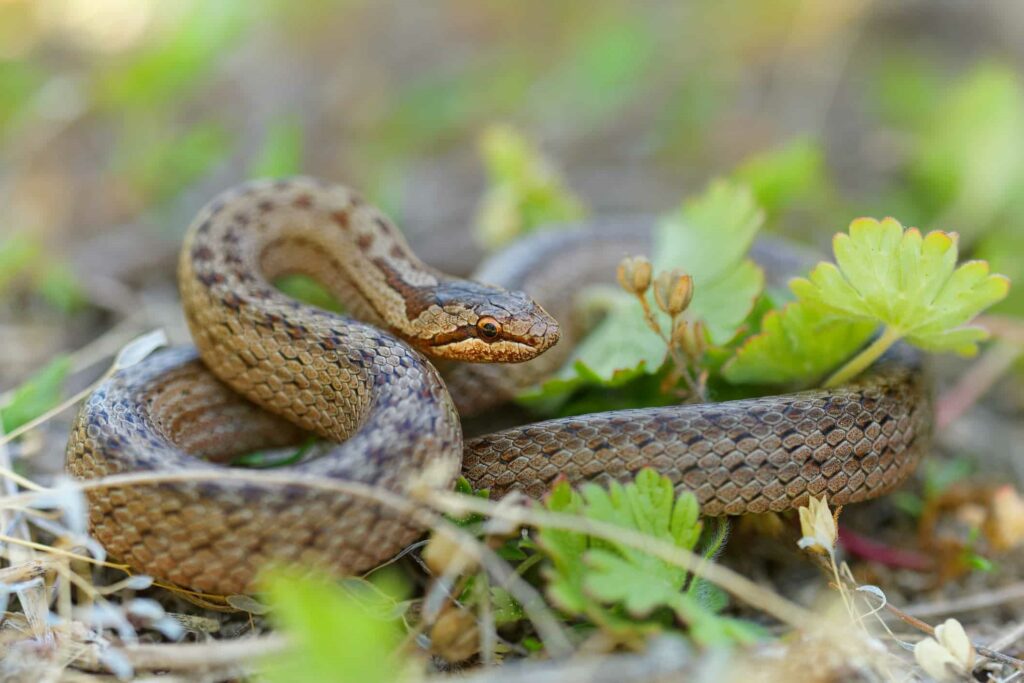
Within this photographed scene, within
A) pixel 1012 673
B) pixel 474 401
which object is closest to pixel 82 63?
pixel 474 401

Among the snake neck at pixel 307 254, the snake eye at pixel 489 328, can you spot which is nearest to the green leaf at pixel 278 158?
the snake neck at pixel 307 254

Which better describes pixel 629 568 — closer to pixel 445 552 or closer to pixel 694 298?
pixel 445 552

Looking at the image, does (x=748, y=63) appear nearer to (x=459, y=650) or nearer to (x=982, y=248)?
(x=982, y=248)

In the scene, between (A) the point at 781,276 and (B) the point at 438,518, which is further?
(A) the point at 781,276

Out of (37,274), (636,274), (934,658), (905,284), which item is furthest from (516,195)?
(934,658)

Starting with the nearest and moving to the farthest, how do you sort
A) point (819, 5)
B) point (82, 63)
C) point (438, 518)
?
point (438, 518) → point (82, 63) → point (819, 5)

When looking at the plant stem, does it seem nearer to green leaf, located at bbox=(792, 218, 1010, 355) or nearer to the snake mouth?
green leaf, located at bbox=(792, 218, 1010, 355)
